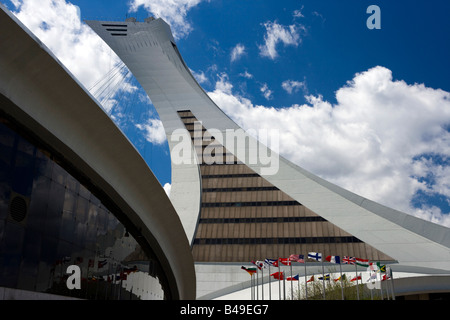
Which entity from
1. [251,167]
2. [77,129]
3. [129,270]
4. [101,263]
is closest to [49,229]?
[77,129]

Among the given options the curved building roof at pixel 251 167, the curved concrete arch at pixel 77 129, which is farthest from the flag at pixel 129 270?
the curved building roof at pixel 251 167

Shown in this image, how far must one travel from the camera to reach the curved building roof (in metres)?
41.8

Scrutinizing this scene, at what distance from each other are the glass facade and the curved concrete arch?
55cm

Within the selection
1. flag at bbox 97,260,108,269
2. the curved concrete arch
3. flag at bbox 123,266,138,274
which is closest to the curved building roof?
flag at bbox 123,266,138,274

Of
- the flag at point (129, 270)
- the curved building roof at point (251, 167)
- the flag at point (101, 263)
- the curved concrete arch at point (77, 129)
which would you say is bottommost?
the flag at point (101, 263)

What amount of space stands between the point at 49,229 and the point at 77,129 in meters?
3.10

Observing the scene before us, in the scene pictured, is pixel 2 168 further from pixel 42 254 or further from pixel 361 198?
pixel 361 198

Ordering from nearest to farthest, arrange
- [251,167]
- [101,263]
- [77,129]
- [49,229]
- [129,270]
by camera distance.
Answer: [49,229] → [77,129] → [101,263] → [129,270] → [251,167]

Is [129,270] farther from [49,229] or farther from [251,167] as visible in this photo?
[251,167]

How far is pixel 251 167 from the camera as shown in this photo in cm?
5084

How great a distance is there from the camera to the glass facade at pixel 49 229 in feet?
33.7

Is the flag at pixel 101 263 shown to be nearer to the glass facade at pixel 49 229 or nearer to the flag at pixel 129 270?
the glass facade at pixel 49 229

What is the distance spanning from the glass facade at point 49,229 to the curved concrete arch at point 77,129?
553 mm

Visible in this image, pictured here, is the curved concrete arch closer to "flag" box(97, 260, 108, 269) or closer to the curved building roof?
"flag" box(97, 260, 108, 269)
